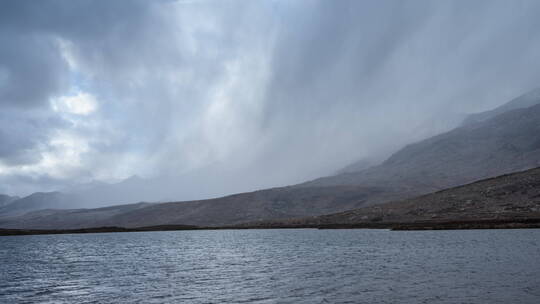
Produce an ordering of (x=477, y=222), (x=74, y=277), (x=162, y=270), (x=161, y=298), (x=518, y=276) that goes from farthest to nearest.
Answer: (x=477, y=222) < (x=162, y=270) < (x=74, y=277) < (x=518, y=276) < (x=161, y=298)

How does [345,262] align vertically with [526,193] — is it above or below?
below

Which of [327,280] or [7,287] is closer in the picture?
[327,280]

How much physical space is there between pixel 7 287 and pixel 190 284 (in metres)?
23.0

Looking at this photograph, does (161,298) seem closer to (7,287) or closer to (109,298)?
(109,298)

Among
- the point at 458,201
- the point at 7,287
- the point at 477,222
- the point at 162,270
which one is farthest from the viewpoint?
the point at 458,201

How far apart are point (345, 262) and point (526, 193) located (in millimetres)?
156515

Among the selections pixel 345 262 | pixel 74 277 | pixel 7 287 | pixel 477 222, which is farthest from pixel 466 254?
pixel 477 222

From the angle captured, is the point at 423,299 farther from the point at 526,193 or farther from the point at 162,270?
the point at 526,193

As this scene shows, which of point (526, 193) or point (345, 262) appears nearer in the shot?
point (345, 262)

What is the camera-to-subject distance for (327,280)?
146ft

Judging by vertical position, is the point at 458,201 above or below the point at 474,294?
above

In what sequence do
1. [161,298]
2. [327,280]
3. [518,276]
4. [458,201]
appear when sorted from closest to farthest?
[161,298] → [518,276] → [327,280] → [458,201]

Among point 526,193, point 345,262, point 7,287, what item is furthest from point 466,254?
point 526,193

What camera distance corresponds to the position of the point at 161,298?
38.1 meters
